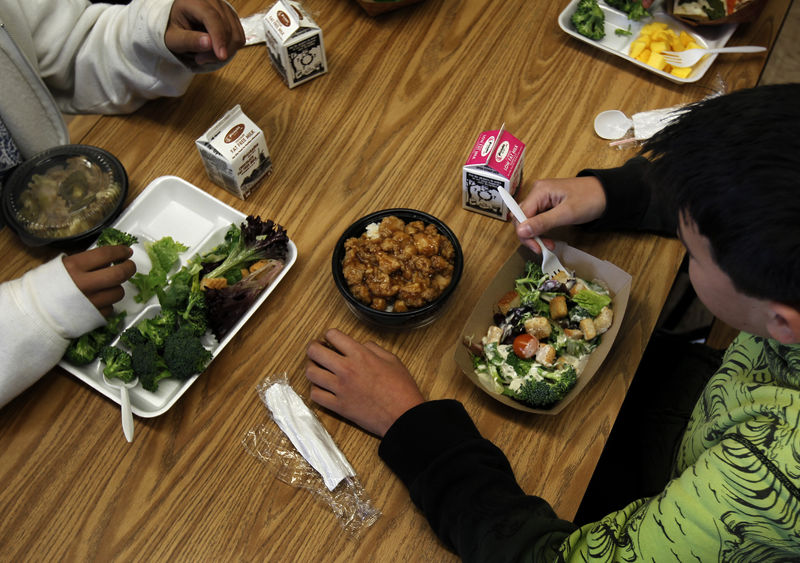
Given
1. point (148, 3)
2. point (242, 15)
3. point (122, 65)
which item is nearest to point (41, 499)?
point (122, 65)

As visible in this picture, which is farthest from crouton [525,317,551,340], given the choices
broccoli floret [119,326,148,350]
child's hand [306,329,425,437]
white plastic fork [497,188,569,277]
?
broccoli floret [119,326,148,350]

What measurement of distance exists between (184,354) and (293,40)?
0.75m

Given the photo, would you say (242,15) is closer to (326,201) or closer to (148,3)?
(148,3)

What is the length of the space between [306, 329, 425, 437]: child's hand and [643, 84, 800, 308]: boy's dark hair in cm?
57

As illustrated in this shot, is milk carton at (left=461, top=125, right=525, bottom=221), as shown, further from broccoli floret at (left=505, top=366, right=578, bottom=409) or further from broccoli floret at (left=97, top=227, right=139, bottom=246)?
broccoli floret at (left=97, top=227, right=139, bottom=246)

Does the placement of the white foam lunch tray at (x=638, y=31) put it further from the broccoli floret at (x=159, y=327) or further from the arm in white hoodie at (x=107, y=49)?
the broccoli floret at (x=159, y=327)

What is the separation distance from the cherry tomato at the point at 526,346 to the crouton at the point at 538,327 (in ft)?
0.04

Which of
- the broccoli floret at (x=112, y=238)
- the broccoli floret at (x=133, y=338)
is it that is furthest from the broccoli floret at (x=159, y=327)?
the broccoli floret at (x=112, y=238)

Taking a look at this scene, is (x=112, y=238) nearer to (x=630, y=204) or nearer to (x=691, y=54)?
(x=630, y=204)

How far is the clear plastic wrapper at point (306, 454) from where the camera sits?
43.9 inches

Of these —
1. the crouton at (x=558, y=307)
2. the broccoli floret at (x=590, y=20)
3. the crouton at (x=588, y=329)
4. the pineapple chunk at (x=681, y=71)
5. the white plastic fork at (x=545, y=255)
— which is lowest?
the crouton at (x=588, y=329)

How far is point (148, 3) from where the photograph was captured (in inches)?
55.9

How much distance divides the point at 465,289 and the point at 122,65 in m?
0.93

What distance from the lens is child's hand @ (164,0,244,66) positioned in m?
1.38
